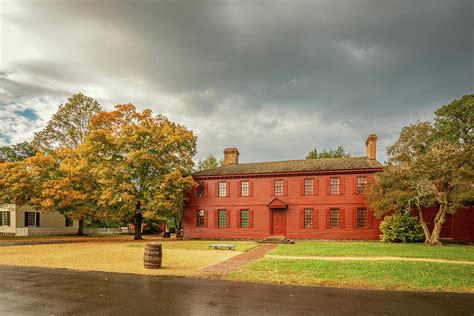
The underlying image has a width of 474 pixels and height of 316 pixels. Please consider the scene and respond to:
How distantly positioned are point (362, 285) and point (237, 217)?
958 inches

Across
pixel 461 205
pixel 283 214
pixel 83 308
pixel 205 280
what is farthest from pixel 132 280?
pixel 461 205

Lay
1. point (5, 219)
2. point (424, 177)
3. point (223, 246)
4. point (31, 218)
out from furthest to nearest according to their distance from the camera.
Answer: point (31, 218), point (5, 219), point (424, 177), point (223, 246)

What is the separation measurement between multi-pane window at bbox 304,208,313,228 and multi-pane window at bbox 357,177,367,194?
495 cm

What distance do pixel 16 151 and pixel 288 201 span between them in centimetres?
4320

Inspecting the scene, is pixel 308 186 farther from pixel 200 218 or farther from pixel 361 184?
pixel 200 218

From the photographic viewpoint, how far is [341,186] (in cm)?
3234

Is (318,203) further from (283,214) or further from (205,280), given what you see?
(205,280)

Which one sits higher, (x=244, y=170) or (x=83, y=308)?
(x=244, y=170)

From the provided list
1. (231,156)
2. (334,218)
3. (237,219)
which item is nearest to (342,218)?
(334,218)

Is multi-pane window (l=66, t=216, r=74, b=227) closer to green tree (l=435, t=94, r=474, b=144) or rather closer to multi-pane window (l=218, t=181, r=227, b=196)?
multi-pane window (l=218, t=181, r=227, b=196)

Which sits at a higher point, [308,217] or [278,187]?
[278,187]

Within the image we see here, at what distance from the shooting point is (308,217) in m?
33.0

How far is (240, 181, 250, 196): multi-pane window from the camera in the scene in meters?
35.2

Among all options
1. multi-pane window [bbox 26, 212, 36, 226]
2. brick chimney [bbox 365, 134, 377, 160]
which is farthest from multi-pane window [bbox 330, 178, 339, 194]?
multi-pane window [bbox 26, 212, 36, 226]
